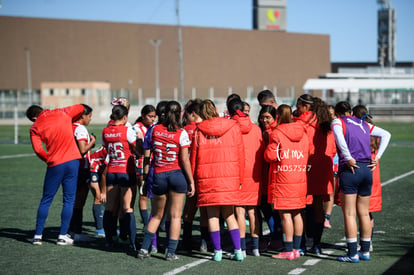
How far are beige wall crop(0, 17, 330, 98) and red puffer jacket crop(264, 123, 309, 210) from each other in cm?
6753

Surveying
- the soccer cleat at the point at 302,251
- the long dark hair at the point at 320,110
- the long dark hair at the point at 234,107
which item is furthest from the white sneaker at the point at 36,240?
the long dark hair at the point at 320,110

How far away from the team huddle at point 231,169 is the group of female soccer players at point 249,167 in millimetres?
12

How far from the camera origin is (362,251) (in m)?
7.29

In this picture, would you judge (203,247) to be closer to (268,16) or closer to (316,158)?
(316,158)

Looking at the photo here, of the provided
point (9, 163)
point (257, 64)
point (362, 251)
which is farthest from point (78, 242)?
point (257, 64)

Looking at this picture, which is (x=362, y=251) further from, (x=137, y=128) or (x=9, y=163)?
(x=9, y=163)

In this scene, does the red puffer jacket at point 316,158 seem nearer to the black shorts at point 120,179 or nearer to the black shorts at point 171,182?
the black shorts at point 171,182

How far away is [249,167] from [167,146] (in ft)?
3.49

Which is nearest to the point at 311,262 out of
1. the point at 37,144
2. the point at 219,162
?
the point at 219,162

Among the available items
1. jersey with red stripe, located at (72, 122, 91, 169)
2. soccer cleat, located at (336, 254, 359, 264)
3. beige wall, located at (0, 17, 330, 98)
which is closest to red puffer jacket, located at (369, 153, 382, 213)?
soccer cleat, located at (336, 254, 359, 264)

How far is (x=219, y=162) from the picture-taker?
7145 millimetres

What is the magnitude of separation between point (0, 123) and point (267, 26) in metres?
58.5

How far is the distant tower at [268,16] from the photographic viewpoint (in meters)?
102

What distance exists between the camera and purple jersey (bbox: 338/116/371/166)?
23.4ft
